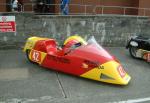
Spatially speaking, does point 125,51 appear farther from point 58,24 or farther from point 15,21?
point 15,21

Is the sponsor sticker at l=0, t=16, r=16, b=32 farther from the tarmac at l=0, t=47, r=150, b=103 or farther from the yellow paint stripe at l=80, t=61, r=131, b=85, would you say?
the yellow paint stripe at l=80, t=61, r=131, b=85

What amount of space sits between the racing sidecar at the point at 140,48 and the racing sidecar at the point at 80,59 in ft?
7.81

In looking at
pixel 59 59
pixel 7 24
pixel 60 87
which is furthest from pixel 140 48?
pixel 7 24

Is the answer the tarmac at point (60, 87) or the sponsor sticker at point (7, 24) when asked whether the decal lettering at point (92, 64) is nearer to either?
the tarmac at point (60, 87)

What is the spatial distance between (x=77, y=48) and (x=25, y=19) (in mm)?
4369

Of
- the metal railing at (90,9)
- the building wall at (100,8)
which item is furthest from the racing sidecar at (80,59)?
the building wall at (100,8)

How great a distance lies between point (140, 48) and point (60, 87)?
14.7ft

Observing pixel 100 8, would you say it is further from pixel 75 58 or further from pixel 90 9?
pixel 75 58

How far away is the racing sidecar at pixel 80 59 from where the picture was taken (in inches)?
403

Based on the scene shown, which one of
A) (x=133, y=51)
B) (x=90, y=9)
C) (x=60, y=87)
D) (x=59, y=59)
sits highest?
(x=90, y=9)

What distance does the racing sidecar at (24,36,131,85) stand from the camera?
33.6 feet

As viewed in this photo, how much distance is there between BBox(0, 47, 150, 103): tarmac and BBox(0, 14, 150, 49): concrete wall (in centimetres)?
252

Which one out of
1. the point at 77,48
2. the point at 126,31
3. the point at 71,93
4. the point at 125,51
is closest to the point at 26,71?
the point at 77,48

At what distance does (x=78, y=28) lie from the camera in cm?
1562
